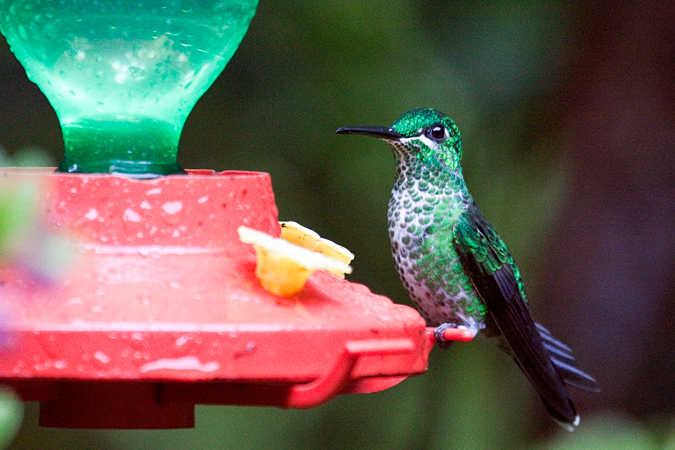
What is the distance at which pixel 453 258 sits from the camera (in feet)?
7.78

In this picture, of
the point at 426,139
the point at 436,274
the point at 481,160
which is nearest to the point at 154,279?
the point at 436,274

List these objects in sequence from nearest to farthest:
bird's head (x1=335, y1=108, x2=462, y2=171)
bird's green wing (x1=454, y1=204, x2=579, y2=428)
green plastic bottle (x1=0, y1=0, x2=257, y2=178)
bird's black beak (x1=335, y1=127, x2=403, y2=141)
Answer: green plastic bottle (x1=0, y1=0, x2=257, y2=178), bird's black beak (x1=335, y1=127, x2=403, y2=141), bird's green wing (x1=454, y1=204, x2=579, y2=428), bird's head (x1=335, y1=108, x2=462, y2=171)

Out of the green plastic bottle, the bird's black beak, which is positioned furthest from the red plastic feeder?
the bird's black beak

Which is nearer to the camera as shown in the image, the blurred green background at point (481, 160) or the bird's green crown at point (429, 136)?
the bird's green crown at point (429, 136)

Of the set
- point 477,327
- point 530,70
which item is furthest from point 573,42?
point 477,327

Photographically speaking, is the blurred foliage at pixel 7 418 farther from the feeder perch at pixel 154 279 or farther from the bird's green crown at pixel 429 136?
the bird's green crown at pixel 429 136

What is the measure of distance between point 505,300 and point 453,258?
0.59 feet

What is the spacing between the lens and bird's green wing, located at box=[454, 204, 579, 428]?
2.31 m

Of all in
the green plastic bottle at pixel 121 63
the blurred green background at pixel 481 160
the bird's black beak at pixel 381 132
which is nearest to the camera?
the green plastic bottle at pixel 121 63

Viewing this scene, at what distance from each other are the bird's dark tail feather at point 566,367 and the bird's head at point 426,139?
58 centimetres

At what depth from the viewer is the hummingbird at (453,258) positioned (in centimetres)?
232

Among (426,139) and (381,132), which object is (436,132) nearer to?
(426,139)

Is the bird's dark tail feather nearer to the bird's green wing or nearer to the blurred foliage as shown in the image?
the bird's green wing

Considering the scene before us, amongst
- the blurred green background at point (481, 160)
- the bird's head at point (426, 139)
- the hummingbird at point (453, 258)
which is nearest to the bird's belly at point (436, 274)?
the hummingbird at point (453, 258)
